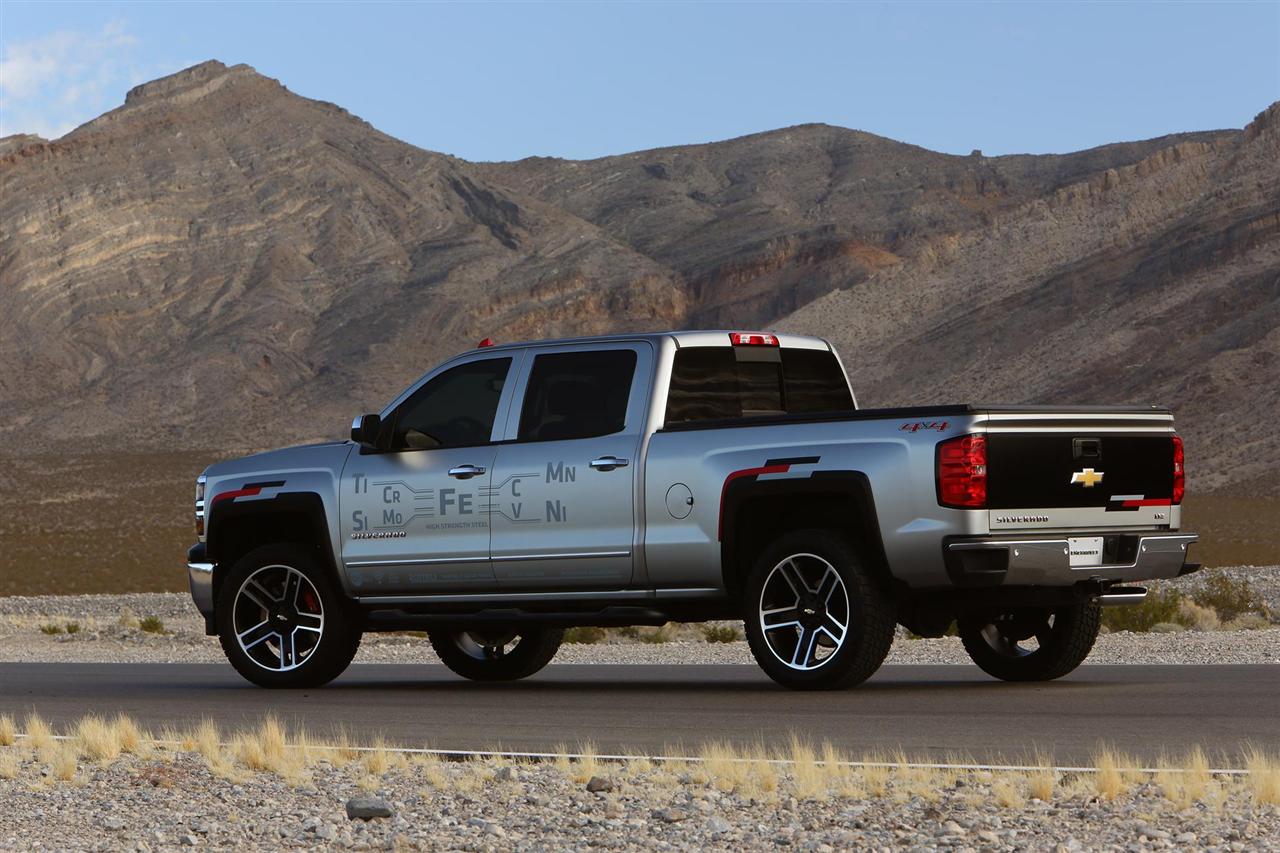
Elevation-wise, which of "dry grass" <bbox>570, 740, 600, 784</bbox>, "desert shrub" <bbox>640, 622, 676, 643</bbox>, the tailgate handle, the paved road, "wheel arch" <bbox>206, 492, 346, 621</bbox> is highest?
the tailgate handle

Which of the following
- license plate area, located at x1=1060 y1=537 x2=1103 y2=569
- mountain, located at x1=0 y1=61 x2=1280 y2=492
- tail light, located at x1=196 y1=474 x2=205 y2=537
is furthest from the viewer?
mountain, located at x1=0 y1=61 x2=1280 y2=492

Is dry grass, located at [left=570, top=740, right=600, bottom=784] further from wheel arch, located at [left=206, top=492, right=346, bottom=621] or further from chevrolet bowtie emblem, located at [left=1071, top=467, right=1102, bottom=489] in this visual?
wheel arch, located at [left=206, top=492, right=346, bottom=621]

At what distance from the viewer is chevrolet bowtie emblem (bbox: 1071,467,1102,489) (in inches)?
509

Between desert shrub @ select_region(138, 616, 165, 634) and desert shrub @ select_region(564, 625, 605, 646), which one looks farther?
desert shrub @ select_region(138, 616, 165, 634)

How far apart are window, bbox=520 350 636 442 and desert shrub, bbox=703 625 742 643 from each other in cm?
1026

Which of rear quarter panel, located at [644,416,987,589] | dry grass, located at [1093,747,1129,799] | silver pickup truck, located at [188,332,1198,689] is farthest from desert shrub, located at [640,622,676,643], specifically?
dry grass, located at [1093,747,1129,799]

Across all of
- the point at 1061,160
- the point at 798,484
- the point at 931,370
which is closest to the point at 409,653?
the point at 798,484

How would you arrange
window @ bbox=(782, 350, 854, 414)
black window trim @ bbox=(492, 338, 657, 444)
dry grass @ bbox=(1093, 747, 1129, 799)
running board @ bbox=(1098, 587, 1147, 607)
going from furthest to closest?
window @ bbox=(782, 350, 854, 414)
black window trim @ bbox=(492, 338, 657, 444)
running board @ bbox=(1098, 587, 1147, 607)
dry grass @ bbox=(1093, 747, 1129, 799)

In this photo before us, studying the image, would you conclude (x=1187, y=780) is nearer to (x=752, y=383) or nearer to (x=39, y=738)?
(x=39, y=738)

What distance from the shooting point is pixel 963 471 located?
12367 mm

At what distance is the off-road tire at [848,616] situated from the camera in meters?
12.7

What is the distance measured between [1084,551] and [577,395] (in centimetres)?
359

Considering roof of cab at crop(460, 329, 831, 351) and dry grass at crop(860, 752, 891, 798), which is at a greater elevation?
roof of cab at crop(460, 329, 831, 351)

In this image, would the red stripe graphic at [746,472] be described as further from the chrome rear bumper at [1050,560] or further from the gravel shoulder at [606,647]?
the gravel shoulder at [606,647]
